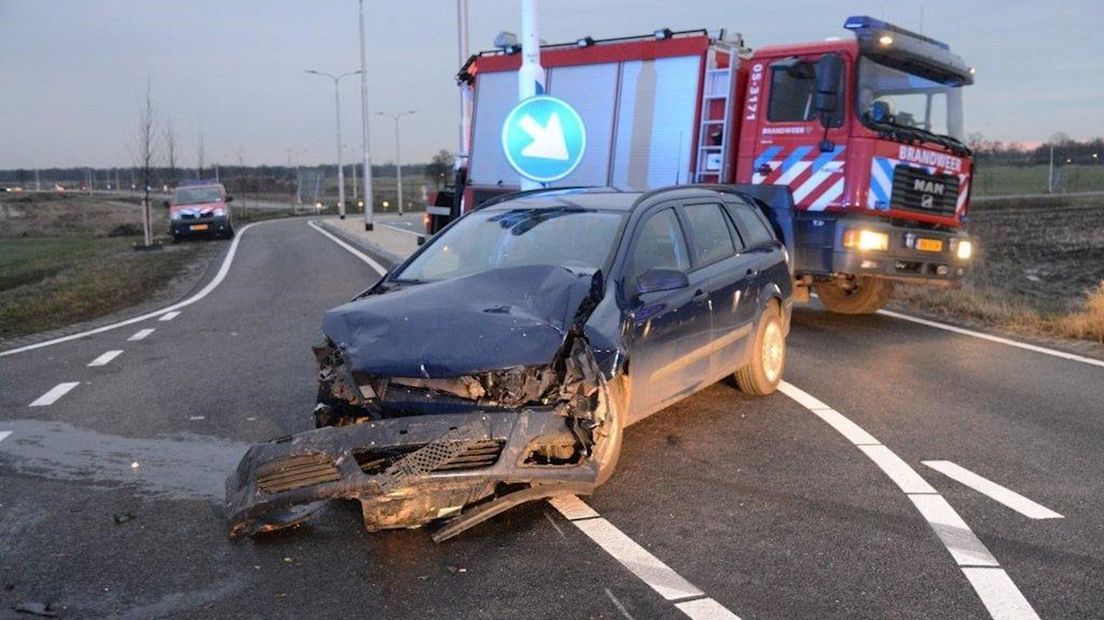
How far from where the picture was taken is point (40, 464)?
18.9 ft

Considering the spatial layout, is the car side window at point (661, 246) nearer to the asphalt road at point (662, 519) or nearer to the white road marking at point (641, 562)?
the asphalt road at point (662, 519)

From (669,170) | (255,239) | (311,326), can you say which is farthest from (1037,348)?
(255,239)

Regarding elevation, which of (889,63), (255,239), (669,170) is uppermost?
(889,63)

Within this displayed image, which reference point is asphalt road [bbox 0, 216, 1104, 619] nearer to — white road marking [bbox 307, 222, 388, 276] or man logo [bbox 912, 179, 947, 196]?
man logo [bbox 912, 179, 947, 196]

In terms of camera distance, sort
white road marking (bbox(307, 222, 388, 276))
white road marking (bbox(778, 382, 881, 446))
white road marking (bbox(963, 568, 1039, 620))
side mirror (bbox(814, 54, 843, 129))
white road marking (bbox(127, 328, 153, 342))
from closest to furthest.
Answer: white road marking (bbox(963, 568, 1039, 620))
white road marking (bbox(778, 382, 881, 446))
side mirror (bbox(814, 54, 843, 129))
white road marking (bbox(127, 328, 153, 342))
white road marking (bbox(307, 222, 388, 276))

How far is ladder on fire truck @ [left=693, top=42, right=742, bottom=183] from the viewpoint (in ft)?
36.0

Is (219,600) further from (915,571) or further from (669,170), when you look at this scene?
(669,170)

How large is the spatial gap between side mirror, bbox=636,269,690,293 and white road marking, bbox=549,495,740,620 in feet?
4.02

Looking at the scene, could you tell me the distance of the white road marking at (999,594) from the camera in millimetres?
3660

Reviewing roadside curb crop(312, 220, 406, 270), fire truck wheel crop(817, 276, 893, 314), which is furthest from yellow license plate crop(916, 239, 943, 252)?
roadside curb crop(312, 220, 406, 270)

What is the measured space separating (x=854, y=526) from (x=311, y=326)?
25.9 ft

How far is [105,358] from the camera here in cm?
950

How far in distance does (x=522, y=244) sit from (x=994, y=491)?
3.02 meters

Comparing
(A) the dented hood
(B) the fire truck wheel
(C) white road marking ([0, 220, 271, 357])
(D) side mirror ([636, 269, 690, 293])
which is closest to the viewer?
(A) the dented hood
